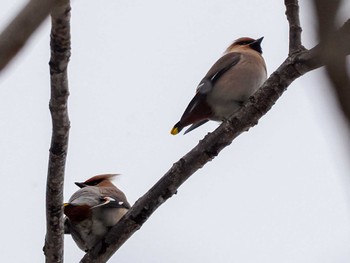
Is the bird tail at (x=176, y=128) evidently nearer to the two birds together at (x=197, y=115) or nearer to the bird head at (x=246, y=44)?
the two birds together at (x=197, y=115)

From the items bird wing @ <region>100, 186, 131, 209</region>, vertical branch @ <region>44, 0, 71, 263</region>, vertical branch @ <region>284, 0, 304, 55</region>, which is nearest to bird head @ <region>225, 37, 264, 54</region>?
bird wing @ <region>100, 186, 131, 209</region>

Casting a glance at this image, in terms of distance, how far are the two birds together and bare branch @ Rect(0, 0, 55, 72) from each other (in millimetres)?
3669

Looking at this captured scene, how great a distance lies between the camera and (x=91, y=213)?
16.1 ft

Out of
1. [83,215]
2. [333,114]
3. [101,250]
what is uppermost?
[83,215]

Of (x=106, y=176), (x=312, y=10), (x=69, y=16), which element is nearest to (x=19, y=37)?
(x=312, y=10)

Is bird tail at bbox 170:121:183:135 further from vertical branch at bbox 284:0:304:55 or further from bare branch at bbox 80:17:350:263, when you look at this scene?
vertical branch at bbox 284:0:304:55

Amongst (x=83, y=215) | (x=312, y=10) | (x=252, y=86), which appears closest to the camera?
(x=312, y=10)

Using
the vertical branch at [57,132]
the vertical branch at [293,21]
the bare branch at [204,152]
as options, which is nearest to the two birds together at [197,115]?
the bare branch at [204,152]

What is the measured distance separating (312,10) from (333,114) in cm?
15

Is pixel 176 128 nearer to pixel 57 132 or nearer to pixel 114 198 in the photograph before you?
pixel 114 198

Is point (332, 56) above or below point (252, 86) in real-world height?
below

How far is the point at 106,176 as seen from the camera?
20.7 feet

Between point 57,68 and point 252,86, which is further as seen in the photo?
point 252,86

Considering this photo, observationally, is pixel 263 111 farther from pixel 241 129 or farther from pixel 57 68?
pixel 57 68
